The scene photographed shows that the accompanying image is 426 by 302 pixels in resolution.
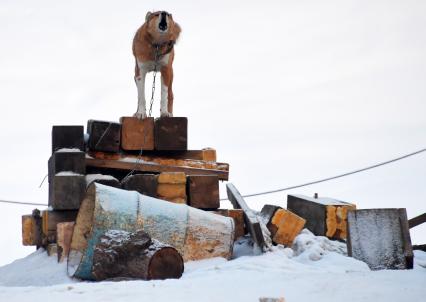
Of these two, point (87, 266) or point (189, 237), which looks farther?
point (189, 237)

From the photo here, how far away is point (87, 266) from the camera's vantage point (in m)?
6.55

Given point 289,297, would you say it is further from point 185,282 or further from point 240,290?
point 185,282

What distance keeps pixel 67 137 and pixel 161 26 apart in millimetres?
1892

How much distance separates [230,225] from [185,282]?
229cm

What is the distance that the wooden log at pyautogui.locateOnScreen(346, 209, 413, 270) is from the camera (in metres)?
7.32

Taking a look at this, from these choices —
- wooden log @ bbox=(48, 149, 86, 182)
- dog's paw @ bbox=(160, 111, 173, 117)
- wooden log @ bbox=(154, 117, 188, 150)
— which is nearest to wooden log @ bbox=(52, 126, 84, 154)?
wooden log @ bbox=(48, 149, 86, 182)

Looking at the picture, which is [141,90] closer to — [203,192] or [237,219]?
[203,192]

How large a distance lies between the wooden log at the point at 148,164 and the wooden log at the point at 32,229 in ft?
3.10

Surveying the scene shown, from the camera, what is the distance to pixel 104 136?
8555 mm

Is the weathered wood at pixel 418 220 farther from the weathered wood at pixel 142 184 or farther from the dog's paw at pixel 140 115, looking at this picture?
the dog's paw at pixel 140 115

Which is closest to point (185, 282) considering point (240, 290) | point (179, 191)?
point (240, 290)

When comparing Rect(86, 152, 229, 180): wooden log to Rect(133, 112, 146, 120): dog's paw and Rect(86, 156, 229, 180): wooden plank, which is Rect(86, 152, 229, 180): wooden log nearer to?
Rect(86, 156, 229, 180): wooden plank

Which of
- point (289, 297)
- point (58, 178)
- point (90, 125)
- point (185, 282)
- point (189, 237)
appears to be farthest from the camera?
point (90, 125)

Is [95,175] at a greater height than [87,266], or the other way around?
[95,175]
